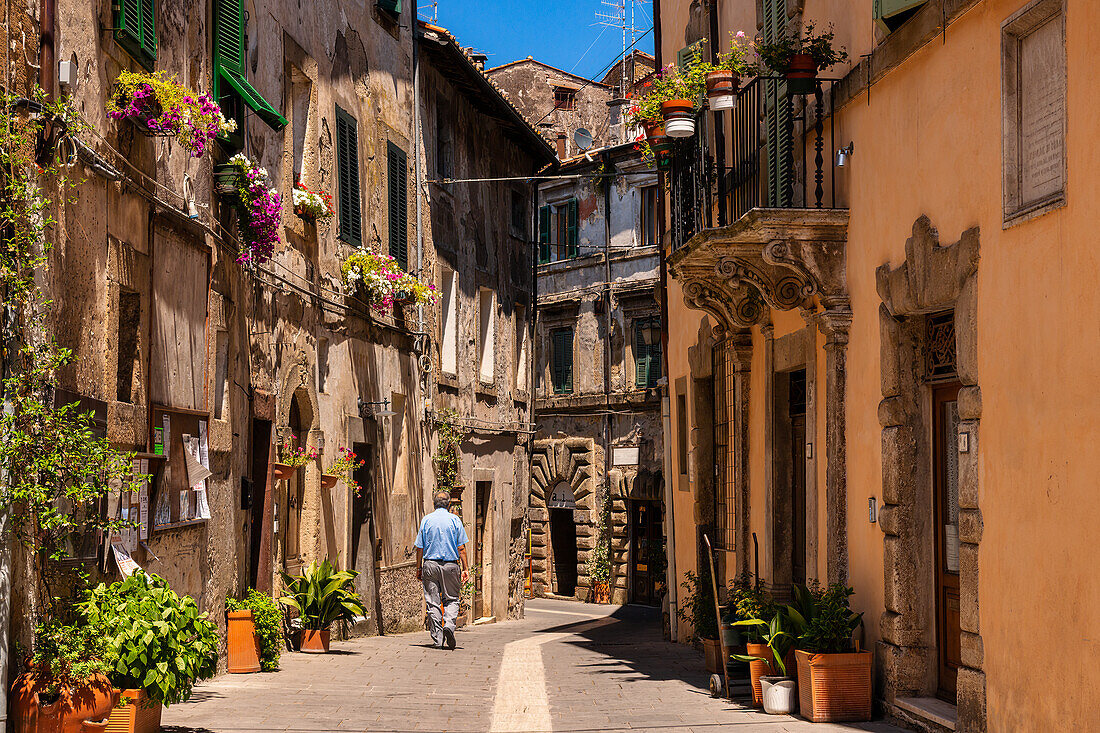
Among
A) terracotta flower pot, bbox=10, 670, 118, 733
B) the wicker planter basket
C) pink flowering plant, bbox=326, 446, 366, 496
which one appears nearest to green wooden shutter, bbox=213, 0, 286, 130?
pink flowering plant, bbox=326, 446, 366, 496

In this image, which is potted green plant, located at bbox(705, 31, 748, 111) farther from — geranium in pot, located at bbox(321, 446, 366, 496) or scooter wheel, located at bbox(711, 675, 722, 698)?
geranium in pot, located at bbox(321, 446, 366, 496)

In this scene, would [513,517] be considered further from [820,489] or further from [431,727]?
[431,727]

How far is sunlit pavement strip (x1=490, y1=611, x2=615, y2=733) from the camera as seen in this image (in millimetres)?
8867

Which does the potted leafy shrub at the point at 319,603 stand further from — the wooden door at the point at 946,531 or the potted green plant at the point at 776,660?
the wooden door at the point at 946,531

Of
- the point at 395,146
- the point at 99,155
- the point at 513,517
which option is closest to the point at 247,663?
the point at 99,155

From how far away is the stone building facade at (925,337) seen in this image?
6.78 m

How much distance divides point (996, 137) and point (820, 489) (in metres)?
3.89

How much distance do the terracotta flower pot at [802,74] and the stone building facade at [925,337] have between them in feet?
0.51

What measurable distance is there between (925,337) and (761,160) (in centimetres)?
373

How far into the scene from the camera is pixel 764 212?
9.81 metres

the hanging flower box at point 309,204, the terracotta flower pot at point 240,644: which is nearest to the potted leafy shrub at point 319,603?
the terracotta flower pot at point 240,644

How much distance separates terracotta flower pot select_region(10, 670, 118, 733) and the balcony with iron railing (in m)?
5.68

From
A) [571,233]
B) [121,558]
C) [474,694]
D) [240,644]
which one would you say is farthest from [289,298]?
[571,233]

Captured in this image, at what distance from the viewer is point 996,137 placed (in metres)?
7.50
